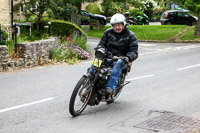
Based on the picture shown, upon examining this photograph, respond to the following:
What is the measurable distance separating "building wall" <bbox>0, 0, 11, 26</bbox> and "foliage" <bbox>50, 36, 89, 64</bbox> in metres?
4.84

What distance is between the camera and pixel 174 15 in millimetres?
45656

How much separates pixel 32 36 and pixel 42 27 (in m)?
1.89

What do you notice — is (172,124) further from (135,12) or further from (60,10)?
(135,12)

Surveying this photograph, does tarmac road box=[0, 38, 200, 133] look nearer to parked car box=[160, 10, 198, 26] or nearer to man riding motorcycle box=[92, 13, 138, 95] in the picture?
man riding motorcycle box=[92, 13, 138, 95]

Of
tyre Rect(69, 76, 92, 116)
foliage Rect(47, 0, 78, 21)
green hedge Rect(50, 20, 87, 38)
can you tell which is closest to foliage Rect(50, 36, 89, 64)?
green hedge Rect(50, 20, 87, 38)

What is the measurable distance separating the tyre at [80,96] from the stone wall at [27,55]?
5944 millimetres

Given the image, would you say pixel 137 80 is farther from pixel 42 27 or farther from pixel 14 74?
pixel 42 27

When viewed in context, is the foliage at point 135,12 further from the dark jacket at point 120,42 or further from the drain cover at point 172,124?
the drain cover at point 172,124

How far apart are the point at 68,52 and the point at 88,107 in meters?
8.05

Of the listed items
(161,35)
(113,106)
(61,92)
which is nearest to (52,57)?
(61,92)

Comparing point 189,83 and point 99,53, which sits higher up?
point 99,53

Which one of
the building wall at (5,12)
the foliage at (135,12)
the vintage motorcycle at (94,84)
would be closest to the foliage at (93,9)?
the foliage at (135,12)

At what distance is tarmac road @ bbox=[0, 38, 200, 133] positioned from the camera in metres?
6.81

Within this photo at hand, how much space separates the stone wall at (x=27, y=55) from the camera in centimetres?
1286
